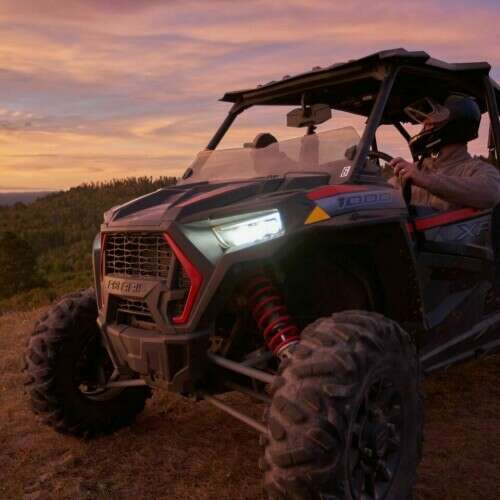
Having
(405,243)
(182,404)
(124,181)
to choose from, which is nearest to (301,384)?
(405,243)

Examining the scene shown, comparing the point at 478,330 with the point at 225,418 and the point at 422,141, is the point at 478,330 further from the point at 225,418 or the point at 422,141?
the point at 225,418

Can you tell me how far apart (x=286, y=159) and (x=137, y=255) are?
1249 millimetres

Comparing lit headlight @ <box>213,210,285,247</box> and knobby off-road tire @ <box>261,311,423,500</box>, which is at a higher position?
lit headlight @ <box>213,210,285,247</box>

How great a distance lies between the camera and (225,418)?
5.01m

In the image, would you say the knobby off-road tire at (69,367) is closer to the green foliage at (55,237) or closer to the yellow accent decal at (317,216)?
the yellow accent decal at (317,216)

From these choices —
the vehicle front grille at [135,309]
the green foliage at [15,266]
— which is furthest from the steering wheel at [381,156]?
the green foliage at [15,266]

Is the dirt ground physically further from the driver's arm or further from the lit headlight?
the driver's arm

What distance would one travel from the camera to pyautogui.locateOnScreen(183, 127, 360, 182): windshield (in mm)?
3982

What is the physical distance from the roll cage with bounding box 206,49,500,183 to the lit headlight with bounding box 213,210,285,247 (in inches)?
28.3

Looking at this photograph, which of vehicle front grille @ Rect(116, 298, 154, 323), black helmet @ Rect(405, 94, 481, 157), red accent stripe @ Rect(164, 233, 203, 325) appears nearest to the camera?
red accent stripe @ Rect(164, 233, 203, 325)

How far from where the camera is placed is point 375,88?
4.78 metres

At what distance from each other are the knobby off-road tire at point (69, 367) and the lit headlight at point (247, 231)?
5.42ft

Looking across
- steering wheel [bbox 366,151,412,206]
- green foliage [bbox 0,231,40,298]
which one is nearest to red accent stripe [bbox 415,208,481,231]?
steering wheel [bbox 366,151,412,206]

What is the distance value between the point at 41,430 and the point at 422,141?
3573mm
